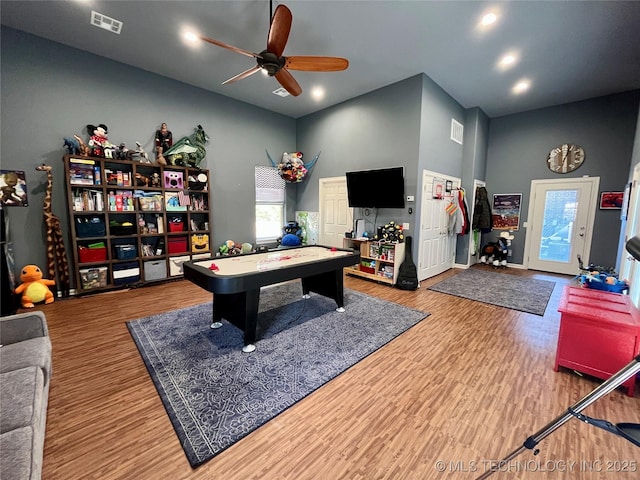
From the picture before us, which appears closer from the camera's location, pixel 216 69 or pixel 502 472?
pixel 502 472

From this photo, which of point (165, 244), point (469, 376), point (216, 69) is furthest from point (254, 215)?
point (469, 376)

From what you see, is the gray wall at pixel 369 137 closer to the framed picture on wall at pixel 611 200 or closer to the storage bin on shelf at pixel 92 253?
the framed picture on wall at pixel 611 200

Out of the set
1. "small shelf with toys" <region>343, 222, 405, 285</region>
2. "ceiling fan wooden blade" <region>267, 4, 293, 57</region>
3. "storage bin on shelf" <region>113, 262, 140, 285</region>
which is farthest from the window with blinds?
"ceiling fan wooden blade" <region>267, 4, 293, 57</region>

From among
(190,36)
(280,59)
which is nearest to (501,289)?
(280,59)

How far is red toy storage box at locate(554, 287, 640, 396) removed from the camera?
75.8 inches

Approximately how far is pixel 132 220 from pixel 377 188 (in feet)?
14.1

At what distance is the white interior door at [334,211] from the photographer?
5.58m

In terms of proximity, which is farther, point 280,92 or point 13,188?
point 280,92

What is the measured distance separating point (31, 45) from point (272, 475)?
220 inches

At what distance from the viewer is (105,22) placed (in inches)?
124

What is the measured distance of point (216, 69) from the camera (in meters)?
4.21

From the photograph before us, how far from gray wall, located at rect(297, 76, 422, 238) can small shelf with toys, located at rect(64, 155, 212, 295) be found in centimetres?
258

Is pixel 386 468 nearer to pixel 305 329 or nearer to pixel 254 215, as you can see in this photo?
pixel 305 329

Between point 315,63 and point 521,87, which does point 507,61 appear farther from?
point 315,63
